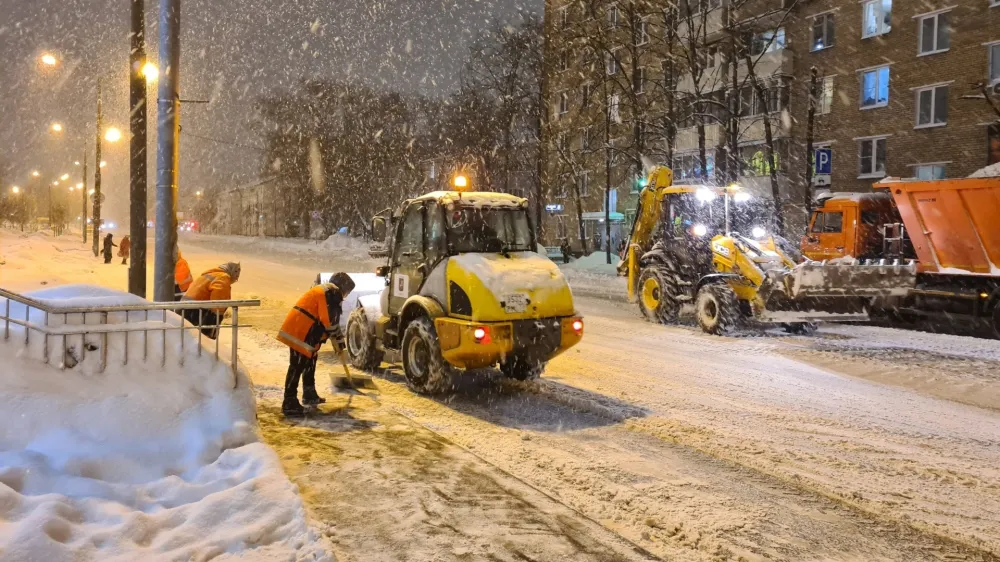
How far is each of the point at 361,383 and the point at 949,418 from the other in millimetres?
6054

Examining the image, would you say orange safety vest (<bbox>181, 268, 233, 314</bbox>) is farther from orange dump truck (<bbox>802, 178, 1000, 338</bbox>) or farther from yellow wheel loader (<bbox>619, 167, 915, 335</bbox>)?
orange dump truck (<bbox>802, 178, 1000, 338</bbox>)

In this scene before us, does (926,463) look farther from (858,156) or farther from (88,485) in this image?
(858,156)

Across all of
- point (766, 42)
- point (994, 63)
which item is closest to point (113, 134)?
point (766, 42)

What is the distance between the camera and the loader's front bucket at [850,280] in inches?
Answer: 484

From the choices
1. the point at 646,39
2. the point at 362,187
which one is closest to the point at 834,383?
the point at 646,39

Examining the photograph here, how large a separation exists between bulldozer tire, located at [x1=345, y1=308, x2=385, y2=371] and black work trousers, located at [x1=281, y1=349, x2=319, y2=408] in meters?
1.88

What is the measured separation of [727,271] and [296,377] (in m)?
8.64

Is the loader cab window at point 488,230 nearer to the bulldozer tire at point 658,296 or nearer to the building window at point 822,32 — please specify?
the bulldozer tire at point 658,296

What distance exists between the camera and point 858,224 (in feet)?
62.7

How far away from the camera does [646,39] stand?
129ft

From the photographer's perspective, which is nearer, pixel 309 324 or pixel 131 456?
pixel 131 456

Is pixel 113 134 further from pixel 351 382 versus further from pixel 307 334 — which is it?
pixel 307 334

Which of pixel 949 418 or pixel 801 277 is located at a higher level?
pixel 801 277

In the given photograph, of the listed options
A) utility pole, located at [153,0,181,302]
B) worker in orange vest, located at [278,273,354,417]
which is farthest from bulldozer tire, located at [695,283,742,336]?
utility pole, located at [153,0,181,302]
